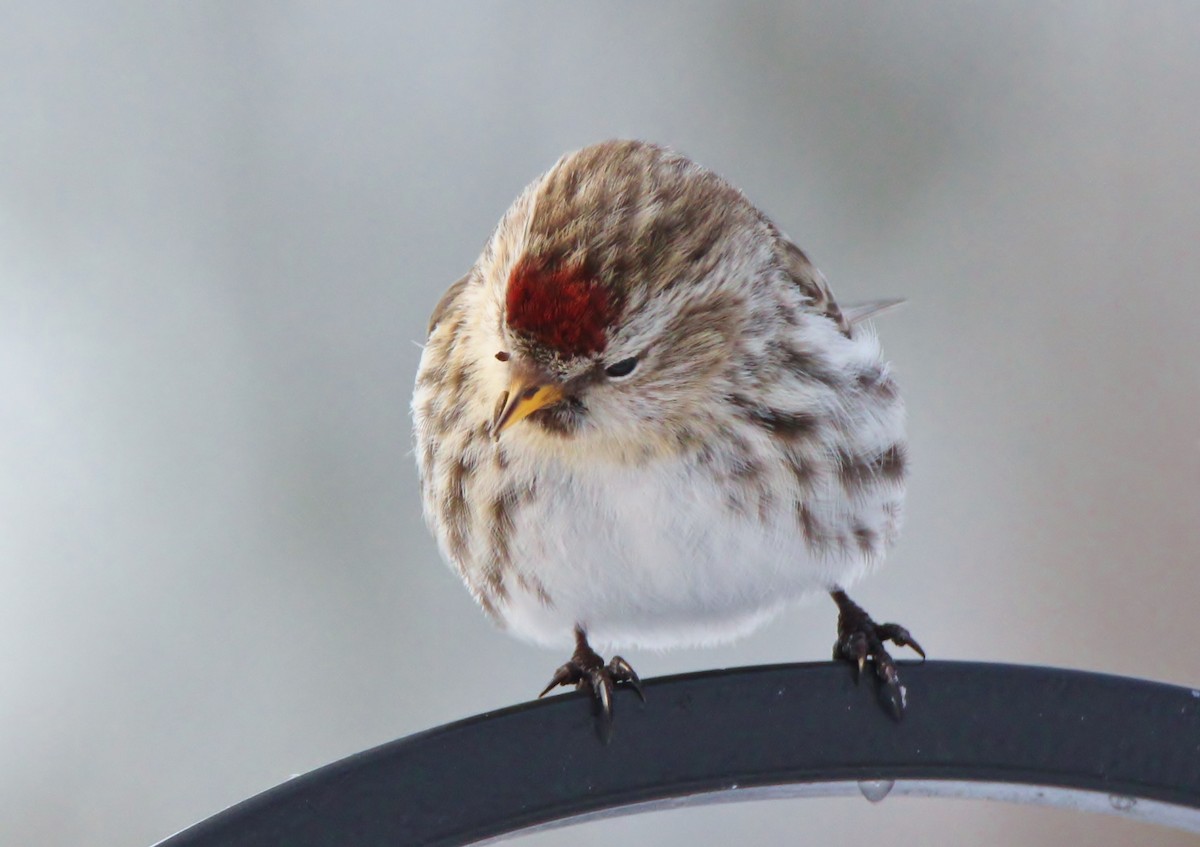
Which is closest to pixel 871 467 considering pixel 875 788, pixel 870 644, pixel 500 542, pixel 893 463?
pixel 893 463

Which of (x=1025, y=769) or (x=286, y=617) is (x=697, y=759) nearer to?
(x=1025, y=769)

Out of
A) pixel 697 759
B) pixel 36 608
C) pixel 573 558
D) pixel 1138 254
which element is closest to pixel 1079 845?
pixel 1138 254

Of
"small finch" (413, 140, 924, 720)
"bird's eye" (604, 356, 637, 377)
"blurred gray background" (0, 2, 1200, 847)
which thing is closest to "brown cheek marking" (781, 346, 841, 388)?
"small finch" (413, 140, 924, 720)

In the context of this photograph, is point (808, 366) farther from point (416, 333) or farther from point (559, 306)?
point (416, 333)

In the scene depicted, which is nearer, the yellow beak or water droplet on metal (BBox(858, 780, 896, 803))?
water droplet on metal (BBox(858, 780, 896, 803))

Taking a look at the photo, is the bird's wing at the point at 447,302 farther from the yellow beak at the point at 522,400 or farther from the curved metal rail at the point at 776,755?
the curved metal rail at the point at 776,755

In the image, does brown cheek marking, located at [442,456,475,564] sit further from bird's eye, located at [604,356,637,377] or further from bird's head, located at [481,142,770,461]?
bird's eye, located at [604,356,637,377]
